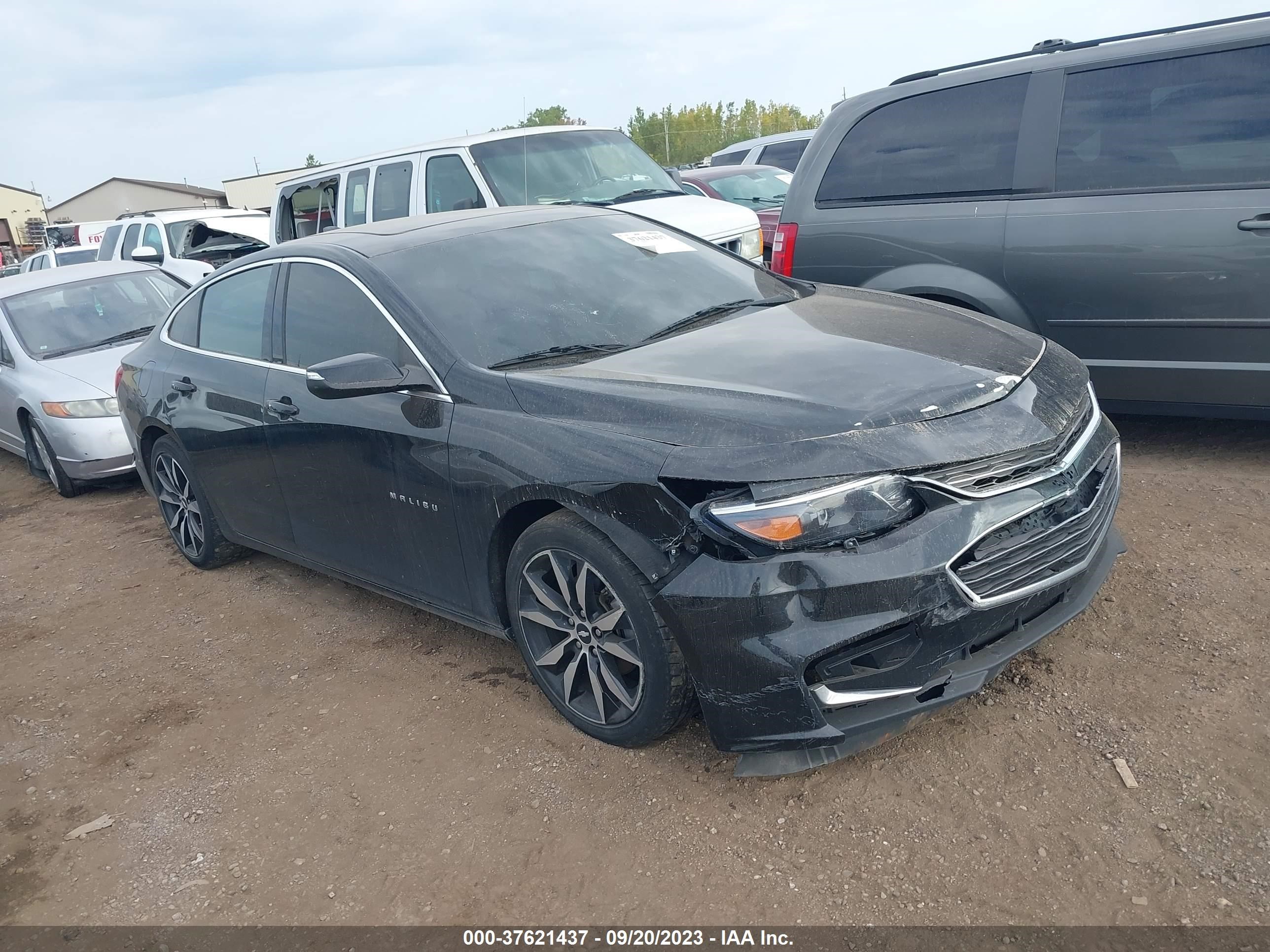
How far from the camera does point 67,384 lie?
23.9ft

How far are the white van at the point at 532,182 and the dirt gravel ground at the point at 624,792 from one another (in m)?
4.27

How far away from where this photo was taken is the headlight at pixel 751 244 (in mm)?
7895

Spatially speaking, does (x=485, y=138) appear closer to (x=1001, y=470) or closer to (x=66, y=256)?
(x=1001, y=470)

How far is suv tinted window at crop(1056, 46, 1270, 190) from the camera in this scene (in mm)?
4414

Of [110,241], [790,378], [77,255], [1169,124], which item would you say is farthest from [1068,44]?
[77,255]

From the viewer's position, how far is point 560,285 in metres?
3.80

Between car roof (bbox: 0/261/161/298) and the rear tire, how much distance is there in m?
1.24

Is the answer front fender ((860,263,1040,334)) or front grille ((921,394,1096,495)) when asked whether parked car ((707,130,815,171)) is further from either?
front grille ((921,394,1096,495))

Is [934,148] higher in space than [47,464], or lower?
higher

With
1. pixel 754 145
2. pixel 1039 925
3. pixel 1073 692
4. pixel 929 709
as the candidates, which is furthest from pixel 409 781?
pixel 754 145

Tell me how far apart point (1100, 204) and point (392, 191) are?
5.67 meters

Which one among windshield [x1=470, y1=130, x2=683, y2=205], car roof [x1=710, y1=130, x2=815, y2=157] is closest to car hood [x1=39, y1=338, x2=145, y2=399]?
windshield [x1=470, y1=130, x2=683, y2=205]

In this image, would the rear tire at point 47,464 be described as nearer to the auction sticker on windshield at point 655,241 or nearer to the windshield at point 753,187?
the auction sticker on windshield at point 655,241

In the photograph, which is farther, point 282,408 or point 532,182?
point 532,182
